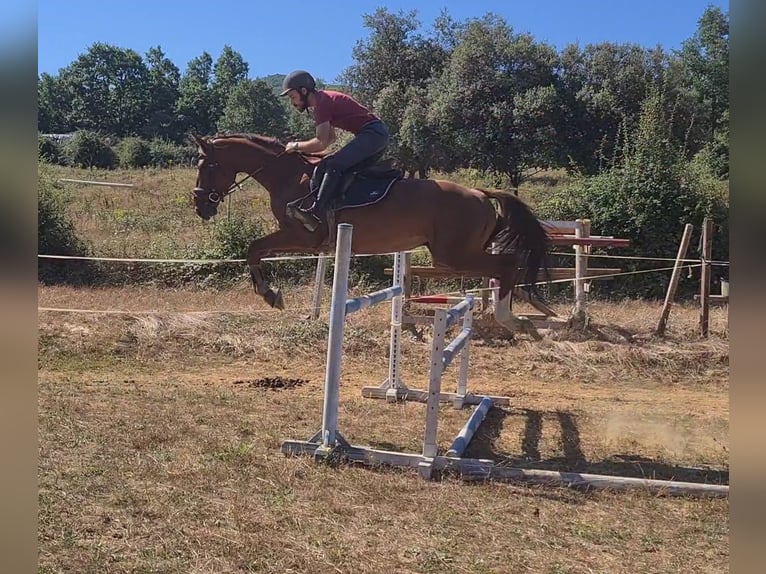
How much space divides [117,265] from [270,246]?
7.76 m

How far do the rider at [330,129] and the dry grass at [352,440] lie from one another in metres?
1.65

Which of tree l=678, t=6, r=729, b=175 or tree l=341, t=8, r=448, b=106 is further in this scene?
tree l=341, t=8, r=448, b=106

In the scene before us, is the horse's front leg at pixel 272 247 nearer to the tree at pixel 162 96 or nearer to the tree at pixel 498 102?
the tree at pixel 498 102

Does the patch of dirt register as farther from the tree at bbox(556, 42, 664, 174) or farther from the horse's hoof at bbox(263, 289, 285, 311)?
the tree at bbox(556, 42, 664, 174)

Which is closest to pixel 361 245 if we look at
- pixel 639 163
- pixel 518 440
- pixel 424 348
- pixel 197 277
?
pixel 518 440

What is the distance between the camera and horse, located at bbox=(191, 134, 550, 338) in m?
4.48

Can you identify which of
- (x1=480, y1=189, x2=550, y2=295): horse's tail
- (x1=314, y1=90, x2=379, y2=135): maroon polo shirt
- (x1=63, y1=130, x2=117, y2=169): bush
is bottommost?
(x1=480, y1=189, x2=550, y2=295): horse's tail

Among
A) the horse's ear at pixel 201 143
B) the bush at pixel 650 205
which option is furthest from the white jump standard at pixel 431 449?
the bush at pixel 650 205

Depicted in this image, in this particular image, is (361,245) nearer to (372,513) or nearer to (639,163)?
(372,513)

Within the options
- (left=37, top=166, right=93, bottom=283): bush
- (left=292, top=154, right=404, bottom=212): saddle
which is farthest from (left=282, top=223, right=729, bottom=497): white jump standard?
(left=37, top=166, right=93, bottom=283): bush

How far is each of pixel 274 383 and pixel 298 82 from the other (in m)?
3.12

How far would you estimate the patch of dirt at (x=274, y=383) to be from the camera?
6.22 metres

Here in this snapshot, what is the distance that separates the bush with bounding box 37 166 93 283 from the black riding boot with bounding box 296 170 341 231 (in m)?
8.16

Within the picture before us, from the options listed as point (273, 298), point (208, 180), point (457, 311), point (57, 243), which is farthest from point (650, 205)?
point (57, 243)
